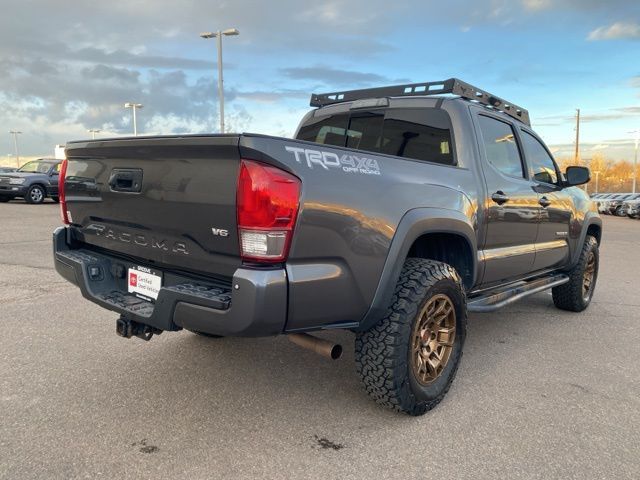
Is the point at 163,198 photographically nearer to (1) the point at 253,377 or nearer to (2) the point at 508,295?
(1) the point at 253,377

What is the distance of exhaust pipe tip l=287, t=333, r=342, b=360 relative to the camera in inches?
110

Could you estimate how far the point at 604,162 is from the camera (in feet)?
358

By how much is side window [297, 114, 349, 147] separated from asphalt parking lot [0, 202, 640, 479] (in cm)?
Answer: 169

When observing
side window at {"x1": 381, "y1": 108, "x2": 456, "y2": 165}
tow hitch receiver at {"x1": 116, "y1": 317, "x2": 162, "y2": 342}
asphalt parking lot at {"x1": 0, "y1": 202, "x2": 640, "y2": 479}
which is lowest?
asphalt parking lot at {"x1": 0, "y1": 202, "x2": 640, "y2": 479}

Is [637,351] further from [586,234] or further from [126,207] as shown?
[126,207]

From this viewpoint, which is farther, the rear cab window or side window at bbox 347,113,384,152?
side window at bbox 347,113,384,152

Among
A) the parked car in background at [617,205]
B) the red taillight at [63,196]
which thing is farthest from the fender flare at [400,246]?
the parked car in background at [617,205]

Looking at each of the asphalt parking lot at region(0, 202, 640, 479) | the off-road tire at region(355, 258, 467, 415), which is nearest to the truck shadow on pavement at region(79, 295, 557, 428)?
the asphalt parking lot at region(0, 202, 640, 479)

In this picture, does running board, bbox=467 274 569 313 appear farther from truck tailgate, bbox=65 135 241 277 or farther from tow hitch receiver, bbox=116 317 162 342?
tow hitch receiver, bbox=116 317 162 342

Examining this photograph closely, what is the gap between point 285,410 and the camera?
3082 mm

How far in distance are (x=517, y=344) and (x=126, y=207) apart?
3.34 meters

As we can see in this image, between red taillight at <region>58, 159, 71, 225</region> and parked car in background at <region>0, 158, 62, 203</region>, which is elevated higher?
parked car in background at <region>0, 158, 62, 203</region>

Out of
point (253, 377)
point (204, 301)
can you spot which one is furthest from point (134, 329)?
point (253, 377)

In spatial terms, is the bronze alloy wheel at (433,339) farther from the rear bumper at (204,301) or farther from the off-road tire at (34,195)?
the off-road tire at (34,195)
